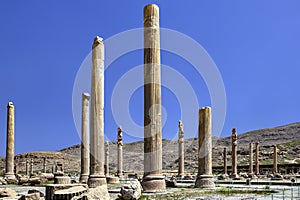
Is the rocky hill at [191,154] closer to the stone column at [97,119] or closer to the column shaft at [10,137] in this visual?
the column shaft at [10,137]

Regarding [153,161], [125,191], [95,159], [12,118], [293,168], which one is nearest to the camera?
[125,191]

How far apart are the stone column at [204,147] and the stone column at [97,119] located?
201 inches

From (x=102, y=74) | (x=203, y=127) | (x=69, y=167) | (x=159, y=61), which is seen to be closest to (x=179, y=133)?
(x=203, y=127)

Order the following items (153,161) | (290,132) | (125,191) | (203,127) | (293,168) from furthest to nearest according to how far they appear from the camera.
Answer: (290,132) → (293,168) → (203,127) → (153,161) → (125,191)

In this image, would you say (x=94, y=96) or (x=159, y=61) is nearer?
(x=159, y=61)

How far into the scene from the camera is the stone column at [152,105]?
1734cm

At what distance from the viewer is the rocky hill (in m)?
79.5

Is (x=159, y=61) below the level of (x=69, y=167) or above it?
above

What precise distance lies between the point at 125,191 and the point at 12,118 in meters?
21.6

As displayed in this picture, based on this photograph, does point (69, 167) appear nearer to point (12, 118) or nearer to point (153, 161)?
point (12, 118)

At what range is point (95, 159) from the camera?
71.2 ft

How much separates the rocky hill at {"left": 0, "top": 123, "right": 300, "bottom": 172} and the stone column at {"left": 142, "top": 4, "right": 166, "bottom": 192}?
178 feet

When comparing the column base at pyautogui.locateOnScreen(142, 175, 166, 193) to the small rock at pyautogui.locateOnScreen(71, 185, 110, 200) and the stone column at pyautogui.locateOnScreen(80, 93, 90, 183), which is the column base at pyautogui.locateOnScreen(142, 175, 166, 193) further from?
the stone column at pyautogui.locateOnScreen(80, 93, 90, 183)

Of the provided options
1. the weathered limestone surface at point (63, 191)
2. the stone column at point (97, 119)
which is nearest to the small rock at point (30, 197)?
the weathered limestone surface at point (63, 191)
